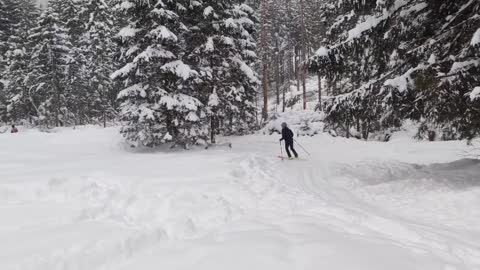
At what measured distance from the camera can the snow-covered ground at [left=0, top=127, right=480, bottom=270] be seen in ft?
16.4

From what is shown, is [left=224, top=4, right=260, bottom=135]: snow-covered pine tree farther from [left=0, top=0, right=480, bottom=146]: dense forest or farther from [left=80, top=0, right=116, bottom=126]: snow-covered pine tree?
[left=80, top=0, right=116, bottom=126]: snow-covered pine tree

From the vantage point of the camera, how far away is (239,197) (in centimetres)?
877

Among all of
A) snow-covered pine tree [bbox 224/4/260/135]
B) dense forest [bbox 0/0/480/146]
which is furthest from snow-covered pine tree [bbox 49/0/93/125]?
snow-covered pine tree [bbox 224/4/260/135]

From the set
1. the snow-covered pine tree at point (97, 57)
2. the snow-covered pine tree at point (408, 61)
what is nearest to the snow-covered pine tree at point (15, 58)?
the snow-covered pine tree at point (97, 57)

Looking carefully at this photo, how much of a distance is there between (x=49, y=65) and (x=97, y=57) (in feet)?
14.5

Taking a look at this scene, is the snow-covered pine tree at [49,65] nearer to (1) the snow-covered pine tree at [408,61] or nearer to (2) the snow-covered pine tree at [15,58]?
(2) the snow-covered pine tree at [15,58]

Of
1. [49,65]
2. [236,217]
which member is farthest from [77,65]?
[236,217]

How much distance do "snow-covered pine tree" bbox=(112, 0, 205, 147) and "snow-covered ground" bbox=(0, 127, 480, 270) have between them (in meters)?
4.68

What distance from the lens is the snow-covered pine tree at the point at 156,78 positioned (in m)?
16.5

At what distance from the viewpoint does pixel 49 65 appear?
1396 inches

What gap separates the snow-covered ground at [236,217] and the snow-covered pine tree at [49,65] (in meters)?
27.8

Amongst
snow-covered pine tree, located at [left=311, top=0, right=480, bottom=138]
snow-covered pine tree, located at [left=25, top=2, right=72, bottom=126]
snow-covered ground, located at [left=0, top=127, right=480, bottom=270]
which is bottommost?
snow-covered ground, located at [left=0, top=127, right=480, bottom=270]

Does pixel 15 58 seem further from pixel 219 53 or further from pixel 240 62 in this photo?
pixel 219 53

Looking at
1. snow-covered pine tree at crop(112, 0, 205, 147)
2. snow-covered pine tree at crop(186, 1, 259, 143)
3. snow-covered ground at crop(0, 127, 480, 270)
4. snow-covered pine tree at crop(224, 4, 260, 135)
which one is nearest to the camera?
snow-covered ground at crop(0, 127, 480, 270)
